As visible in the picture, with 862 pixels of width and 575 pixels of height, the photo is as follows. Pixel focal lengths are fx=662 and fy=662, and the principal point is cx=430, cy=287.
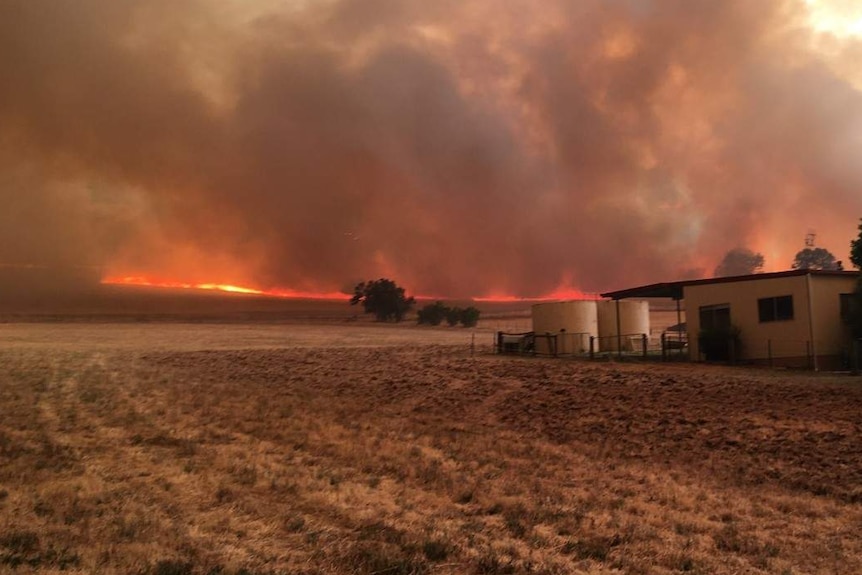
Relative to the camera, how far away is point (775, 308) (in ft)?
92.3

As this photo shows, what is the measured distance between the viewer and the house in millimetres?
26656

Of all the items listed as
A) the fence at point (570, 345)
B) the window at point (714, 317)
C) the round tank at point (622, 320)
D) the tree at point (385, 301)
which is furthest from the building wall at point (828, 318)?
the tree at point (385, 301)

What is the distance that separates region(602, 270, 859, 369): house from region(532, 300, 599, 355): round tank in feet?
21.8

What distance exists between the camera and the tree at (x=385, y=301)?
115m

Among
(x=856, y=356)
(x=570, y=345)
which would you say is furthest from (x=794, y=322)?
(x=570, y=345)

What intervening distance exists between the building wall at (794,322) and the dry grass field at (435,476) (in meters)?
4.54

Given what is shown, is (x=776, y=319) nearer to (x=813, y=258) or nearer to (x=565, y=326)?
(x=565, y=326)

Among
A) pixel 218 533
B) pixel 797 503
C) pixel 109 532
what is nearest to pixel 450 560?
pixel 218 533

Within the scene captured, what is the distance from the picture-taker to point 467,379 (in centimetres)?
2562

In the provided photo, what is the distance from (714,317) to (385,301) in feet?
283

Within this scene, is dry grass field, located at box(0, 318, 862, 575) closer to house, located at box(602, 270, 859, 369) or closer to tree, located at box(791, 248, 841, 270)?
house, located at box(602, 270, 859, 369)

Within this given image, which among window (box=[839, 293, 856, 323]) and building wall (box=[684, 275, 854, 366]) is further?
building wall (box=[684, 275, 854, 366])

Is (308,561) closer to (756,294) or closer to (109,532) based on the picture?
(109,532)

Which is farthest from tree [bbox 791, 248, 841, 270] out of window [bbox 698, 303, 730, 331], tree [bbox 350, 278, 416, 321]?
window [bbox 698, 303, 730, 331]
